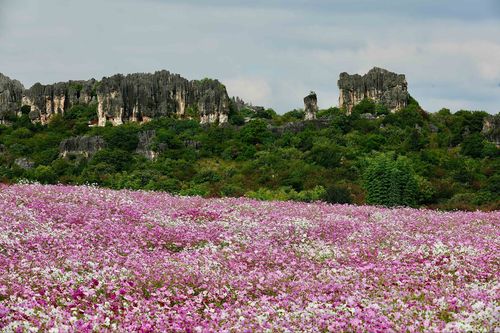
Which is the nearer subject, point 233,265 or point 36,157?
point 233,265

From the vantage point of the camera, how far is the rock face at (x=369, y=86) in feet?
400

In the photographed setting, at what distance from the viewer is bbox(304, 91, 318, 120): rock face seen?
118312mm

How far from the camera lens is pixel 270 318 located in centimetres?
899

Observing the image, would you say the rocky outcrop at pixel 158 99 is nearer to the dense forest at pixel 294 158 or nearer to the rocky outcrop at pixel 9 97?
the dense forest at pixel 294 158

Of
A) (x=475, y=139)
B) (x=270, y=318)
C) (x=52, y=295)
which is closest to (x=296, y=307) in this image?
(x=270, y=318)

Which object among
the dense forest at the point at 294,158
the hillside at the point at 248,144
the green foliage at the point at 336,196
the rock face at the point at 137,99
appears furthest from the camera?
the rock face at the point at 137,99

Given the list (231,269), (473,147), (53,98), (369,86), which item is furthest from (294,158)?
(231,269)

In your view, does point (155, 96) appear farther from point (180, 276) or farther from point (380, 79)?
point (180, 276)

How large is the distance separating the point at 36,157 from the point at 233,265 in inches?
3552

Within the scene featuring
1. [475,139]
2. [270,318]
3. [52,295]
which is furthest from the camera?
[475,139]

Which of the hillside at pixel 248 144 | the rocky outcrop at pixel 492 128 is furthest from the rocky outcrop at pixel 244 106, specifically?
the rocky outcrop at pixel 492 128

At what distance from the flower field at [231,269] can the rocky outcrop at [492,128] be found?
262 ft

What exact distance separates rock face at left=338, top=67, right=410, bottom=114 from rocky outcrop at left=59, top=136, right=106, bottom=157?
155 ft

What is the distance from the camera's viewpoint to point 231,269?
506 inches
